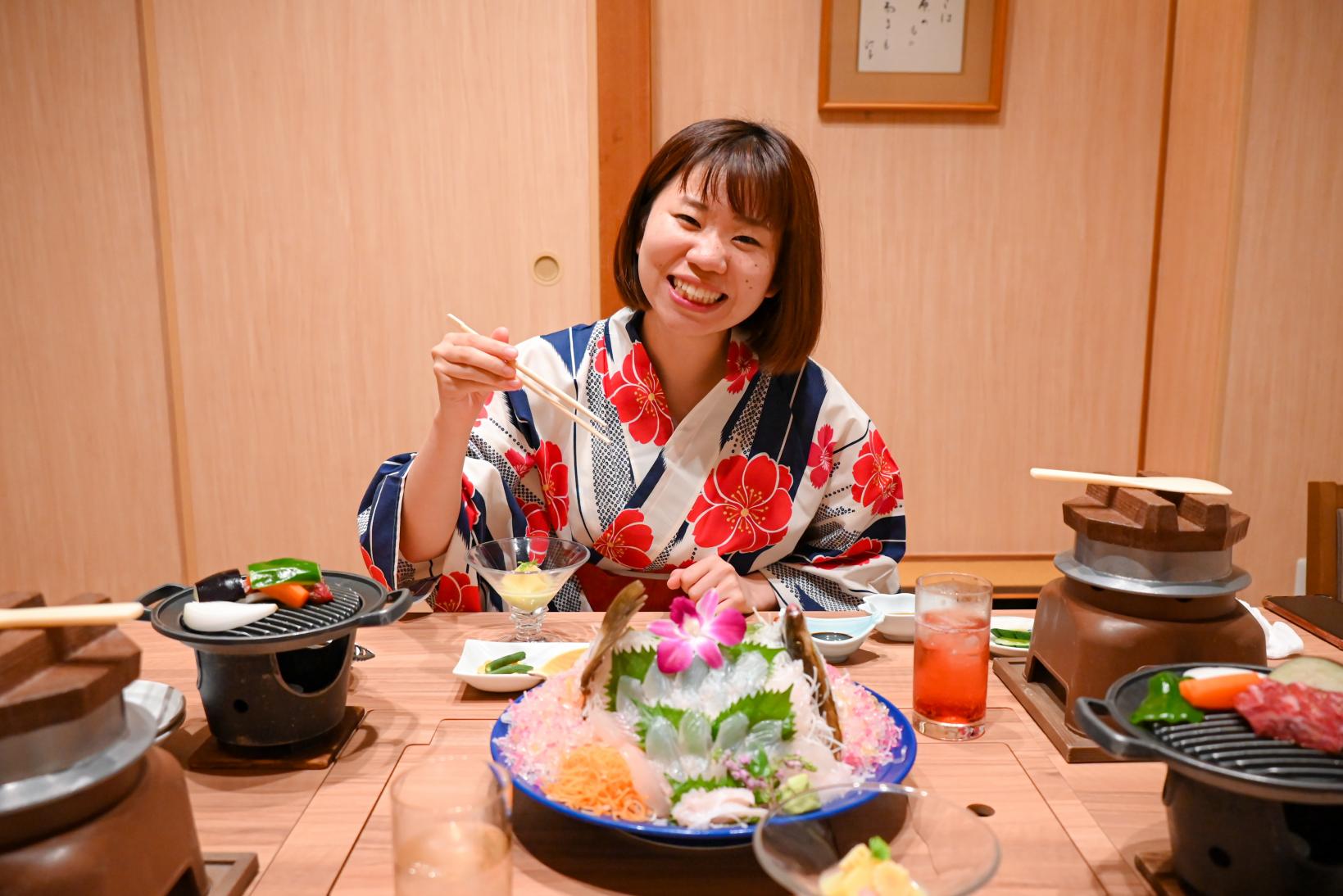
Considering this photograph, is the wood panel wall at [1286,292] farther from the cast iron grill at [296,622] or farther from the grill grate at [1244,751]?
the cast iron grill at [296,622]

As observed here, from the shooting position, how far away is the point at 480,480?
192cm

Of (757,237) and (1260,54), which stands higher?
(1260,54)

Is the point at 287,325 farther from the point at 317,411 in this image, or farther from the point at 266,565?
the point at 266,565

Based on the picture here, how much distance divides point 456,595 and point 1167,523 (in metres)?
1.23

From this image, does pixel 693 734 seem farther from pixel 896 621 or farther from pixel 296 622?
pixel 896 621

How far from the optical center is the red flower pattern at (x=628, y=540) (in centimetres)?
194

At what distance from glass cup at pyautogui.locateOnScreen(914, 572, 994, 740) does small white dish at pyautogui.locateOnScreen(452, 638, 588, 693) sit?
499 millimetres

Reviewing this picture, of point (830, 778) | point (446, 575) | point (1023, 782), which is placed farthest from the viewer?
point (446, 575)

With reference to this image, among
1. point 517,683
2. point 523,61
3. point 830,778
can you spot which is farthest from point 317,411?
point 830,778

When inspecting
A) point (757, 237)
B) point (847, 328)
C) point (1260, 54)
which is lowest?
point (847, 328)

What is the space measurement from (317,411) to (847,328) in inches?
71.0

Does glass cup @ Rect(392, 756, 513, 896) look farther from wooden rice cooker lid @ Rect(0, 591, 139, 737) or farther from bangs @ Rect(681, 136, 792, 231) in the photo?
bangs @ Rect(681, 136, 792, 231)

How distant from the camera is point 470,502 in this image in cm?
189

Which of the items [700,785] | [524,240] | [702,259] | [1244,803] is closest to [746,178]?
[702,259]
